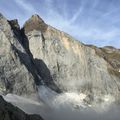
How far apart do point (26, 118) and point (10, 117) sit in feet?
19.4

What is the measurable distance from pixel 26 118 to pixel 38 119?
4.12m

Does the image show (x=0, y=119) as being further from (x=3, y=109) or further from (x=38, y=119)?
(x=38, y=119)

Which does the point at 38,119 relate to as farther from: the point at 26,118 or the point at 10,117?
the point at 10,117

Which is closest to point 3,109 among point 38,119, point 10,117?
point 10,117

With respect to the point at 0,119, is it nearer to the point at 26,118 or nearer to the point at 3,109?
the point at 3,109

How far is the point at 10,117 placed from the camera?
8381 cm

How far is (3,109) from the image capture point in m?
84.0

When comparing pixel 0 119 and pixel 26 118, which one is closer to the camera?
pixel 0 119

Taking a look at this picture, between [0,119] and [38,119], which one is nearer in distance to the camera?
[0,119]

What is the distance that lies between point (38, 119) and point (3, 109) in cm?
1067

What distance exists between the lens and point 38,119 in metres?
92.8

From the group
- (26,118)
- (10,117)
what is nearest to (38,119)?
(26,118)

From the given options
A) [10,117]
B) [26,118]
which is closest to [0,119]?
[10,117]

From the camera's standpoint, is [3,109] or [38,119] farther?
[38,119]
